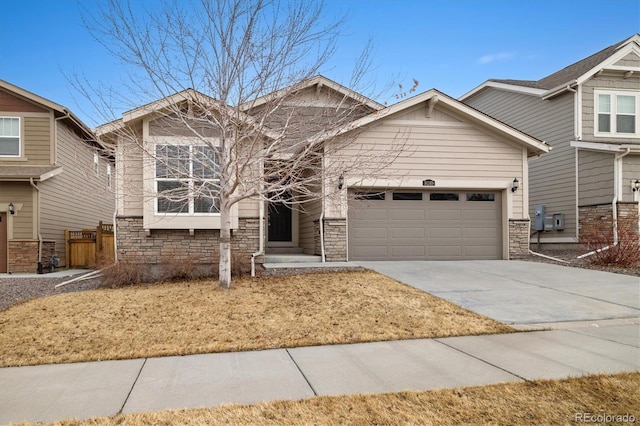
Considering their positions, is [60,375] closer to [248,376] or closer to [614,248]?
[248,376]

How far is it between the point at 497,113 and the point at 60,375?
20.5m

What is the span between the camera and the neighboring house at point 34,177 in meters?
13.6

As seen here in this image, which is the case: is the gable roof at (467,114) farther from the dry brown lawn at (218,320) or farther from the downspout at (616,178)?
the dry brown lawn at (218,320)

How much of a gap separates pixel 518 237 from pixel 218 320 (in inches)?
398

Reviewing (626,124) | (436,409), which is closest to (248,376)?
(436,409)

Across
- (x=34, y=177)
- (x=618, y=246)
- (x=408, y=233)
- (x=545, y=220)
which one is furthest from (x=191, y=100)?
(x=545, y=220)

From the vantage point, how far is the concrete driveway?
683 centimetres

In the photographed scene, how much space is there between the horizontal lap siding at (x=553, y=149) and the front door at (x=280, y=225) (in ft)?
34.1

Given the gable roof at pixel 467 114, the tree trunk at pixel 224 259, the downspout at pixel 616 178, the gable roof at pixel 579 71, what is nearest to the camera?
the tree trunk at pixel 224 259

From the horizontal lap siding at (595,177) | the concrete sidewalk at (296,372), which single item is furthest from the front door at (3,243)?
the horizontal lap siding at (595,177)

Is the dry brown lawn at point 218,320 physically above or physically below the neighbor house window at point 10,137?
below

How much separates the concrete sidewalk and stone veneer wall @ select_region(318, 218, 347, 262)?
21.8 ft

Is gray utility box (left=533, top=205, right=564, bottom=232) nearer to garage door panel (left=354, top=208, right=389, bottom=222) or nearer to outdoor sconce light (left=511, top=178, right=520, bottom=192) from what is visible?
outdoor sconce light (left=511, top=178, right=520, bottom=192)

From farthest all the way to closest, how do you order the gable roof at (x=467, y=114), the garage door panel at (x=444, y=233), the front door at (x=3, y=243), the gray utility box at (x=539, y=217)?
1. the gray utility box at (x=539, y=217)
2. the front door at (x=3, y=243)
3. the garage door panel at (x=444, y=233)
4. the gable roof at (x=467, y=114)
